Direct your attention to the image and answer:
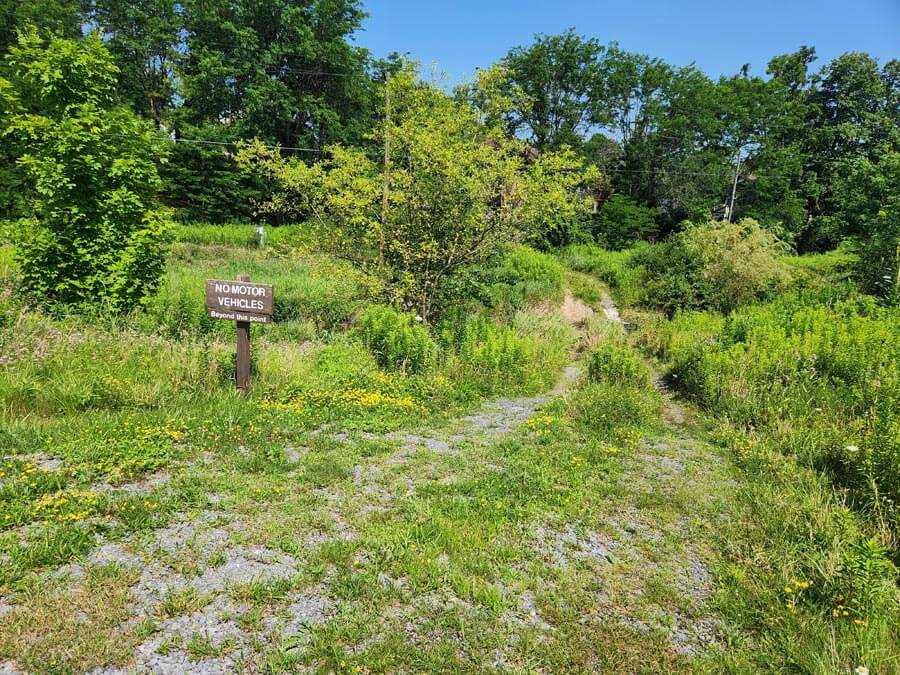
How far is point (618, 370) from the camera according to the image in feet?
26.0

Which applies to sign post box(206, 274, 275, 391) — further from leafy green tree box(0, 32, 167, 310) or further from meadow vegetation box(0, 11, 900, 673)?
leafy green tree box(0, 32, 167, 310)

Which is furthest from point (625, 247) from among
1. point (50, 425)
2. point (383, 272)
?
point (50, 425)

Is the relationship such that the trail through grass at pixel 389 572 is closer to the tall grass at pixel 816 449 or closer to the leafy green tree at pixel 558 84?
the tall grass at pixel 816 449

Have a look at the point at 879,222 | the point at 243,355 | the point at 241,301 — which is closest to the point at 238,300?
the point at 241,301

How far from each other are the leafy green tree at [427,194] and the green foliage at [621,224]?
774 inches

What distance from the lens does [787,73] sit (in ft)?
113

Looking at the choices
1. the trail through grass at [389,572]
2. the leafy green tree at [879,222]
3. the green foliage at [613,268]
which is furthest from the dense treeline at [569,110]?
the trail through grass at [389,572]

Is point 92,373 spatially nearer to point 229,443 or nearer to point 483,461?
point 229,443

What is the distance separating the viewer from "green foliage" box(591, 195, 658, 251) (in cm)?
2802

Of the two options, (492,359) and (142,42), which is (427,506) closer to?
(492,359)

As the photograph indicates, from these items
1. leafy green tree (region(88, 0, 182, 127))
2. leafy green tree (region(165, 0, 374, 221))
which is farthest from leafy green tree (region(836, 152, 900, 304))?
leafy green tree (region(88, 0, 182, 127))

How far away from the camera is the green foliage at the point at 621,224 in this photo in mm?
28016

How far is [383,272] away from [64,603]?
25.2 feet

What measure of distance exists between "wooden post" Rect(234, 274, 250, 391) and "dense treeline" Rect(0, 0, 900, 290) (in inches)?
752
